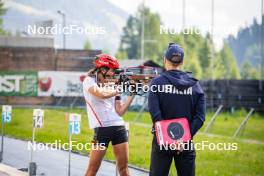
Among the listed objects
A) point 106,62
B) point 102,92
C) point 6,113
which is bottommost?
point 6,113

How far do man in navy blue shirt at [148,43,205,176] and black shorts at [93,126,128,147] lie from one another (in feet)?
5.66

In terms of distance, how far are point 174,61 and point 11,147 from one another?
39.3ft

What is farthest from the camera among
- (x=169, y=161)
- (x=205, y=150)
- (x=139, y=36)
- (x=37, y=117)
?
(x=139, y=36)

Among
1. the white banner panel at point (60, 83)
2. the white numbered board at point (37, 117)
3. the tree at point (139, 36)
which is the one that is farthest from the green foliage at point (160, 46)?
the white numbered board at point (37, 117)

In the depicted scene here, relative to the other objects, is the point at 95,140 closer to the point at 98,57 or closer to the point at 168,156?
the point at 98,57

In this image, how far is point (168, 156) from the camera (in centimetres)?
746

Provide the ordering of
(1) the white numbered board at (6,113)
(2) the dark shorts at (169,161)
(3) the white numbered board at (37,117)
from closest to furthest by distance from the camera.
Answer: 1. (2) the dark shorts at (169,161)
2. (3) the white numbered board at (37,117)
3. (1) the white numbered board at (6,113)

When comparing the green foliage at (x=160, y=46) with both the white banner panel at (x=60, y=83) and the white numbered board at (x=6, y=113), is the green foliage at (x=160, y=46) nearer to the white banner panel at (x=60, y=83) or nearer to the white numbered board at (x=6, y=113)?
the white banner panel at (x=60, y=83)

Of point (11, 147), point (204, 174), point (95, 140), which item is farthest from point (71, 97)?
point (95, 140)

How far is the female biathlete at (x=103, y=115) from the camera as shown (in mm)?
9133

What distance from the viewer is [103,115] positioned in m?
9.16

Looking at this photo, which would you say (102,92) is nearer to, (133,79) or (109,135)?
(133,79)

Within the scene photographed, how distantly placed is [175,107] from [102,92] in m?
1.74

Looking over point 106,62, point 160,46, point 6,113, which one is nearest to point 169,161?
point 106,62
